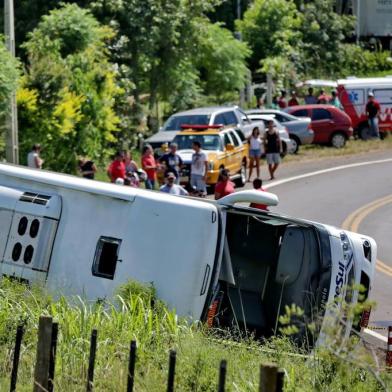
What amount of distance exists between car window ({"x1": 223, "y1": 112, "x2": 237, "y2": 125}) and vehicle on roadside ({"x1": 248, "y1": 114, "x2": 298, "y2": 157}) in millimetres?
1306

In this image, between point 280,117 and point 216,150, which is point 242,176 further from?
point 280,117

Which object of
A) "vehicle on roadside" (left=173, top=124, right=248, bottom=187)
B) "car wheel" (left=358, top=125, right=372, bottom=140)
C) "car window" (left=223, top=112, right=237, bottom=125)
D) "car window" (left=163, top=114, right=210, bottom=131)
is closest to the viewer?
"vehicle on roadside" (left=173, top=124, right=248, bottom=187)

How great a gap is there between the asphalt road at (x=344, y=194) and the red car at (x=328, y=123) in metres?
1.16

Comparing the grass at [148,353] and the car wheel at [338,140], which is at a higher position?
the grass at [148,353]

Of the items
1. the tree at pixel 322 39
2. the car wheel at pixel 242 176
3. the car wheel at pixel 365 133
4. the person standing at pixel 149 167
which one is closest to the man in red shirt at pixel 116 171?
the person standing at pixel 149 167

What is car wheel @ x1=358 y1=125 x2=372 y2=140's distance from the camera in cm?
4000

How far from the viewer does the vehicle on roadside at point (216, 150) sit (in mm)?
28438

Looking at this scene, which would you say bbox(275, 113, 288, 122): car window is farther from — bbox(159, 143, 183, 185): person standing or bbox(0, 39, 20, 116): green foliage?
bbox(0, 39, 20, 116): green foliage

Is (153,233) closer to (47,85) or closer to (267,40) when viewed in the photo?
(47,85)

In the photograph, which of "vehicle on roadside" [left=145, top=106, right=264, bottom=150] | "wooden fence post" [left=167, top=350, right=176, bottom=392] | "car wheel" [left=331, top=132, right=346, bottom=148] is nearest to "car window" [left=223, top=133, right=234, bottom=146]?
"vehicle on roadside" [left=145, top=106, right=264, bottom=150]

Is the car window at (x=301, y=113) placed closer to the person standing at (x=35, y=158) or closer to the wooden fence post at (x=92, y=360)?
the person standing at (x=35, y=158)

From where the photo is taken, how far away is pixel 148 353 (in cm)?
975

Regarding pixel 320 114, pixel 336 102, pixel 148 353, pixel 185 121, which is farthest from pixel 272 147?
Answer: pixel 148 353

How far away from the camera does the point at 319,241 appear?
12.9m
